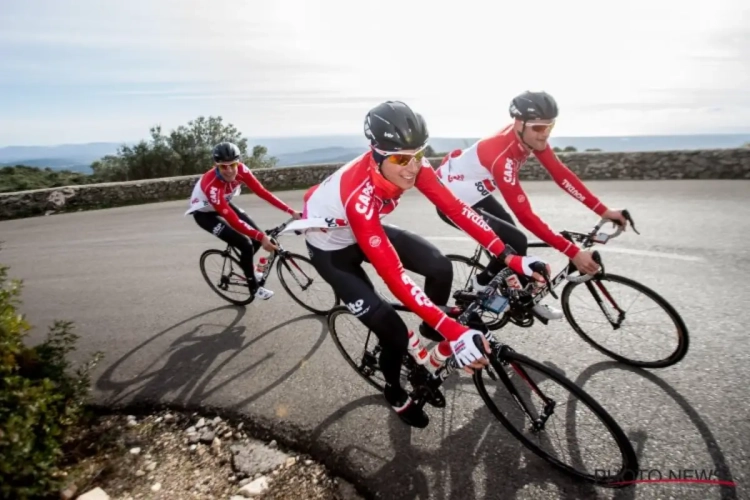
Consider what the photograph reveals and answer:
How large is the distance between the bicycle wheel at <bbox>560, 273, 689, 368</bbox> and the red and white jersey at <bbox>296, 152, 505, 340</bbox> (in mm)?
1318

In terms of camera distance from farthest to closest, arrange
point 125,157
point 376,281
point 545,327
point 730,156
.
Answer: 1. point 125,157
2. point 730,156
3. point 376,281
4. point 545,327

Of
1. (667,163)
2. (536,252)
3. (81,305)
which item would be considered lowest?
(81,305)

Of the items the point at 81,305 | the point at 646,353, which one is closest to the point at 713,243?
the point at 646,353

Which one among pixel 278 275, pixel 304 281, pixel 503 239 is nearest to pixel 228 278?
pixel 278 275

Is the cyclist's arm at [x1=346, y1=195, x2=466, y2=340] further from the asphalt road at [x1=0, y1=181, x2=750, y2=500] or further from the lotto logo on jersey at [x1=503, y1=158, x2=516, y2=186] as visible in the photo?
the lotto logo on jersey at [x1=503, y1=158, x2=516, y2=186]

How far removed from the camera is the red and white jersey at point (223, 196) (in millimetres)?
5301

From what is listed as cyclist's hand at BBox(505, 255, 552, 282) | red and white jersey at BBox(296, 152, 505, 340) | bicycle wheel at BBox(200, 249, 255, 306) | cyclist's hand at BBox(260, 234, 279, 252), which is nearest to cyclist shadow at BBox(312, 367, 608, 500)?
cyclist's hand at BBox(505, 255, 552, 282)

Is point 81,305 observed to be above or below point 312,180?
Result: below

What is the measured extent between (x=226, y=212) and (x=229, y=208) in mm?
74

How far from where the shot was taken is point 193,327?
552 cm

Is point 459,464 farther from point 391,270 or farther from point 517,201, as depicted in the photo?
point 517,201

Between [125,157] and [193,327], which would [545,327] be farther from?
[125,157]

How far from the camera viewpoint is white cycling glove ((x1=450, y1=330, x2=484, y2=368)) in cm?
247

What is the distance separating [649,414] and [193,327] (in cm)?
487
